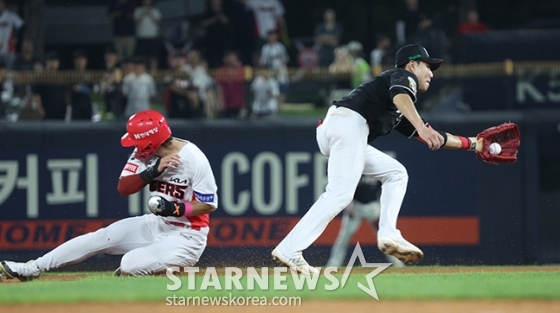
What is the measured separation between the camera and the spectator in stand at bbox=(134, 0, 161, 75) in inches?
642

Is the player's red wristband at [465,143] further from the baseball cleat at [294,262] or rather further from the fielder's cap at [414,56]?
the baseball cleat at [294,262]

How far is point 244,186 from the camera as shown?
42.7ft

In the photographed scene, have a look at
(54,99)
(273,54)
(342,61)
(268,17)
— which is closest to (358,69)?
(342,61)

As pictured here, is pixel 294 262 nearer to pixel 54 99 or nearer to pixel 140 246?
pixel 140 246

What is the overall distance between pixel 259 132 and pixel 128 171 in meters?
4.56

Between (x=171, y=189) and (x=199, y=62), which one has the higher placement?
(x=199, y=62)

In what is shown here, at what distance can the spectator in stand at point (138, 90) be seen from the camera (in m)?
13.4

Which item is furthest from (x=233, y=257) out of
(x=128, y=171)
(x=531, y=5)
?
(x=531, y=5)

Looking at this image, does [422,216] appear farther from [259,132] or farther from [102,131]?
[102,131]

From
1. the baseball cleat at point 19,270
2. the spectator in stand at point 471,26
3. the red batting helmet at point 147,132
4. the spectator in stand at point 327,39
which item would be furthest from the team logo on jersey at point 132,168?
the spectator in stand at point 471,26

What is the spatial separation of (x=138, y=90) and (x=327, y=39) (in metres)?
3.96

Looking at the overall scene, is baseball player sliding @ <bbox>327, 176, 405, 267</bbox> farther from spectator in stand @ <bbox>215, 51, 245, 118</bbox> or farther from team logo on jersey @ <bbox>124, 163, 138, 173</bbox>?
team logo on jersey @ <bbox>124, 163, 138, 173</bbox>

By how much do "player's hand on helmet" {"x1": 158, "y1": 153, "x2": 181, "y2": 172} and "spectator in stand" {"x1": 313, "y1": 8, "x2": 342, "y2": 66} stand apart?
24.7ft

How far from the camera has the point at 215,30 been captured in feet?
54.3
